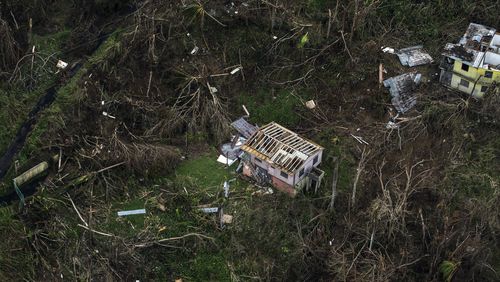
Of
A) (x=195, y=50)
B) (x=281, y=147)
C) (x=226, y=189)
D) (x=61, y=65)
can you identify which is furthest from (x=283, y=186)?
(x=61, y=65)

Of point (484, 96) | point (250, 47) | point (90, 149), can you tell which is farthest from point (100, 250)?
point (484, 96)

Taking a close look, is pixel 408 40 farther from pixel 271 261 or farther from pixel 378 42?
pixel 271 261

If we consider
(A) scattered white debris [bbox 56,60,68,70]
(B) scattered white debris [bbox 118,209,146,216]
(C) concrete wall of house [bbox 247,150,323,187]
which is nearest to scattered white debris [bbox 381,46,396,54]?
(C) concrete wall of house [bbox 247,150,323,187]

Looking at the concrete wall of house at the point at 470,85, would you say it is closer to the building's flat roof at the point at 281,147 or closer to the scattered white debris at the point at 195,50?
the building's flat roof at the point at 281,147

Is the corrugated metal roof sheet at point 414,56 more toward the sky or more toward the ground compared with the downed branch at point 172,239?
more toward the sky

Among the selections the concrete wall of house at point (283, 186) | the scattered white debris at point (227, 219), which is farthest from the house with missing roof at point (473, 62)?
the scattered white debris at point (227, 219)

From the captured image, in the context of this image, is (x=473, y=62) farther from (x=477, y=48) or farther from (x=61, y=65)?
(x=61, y=65)

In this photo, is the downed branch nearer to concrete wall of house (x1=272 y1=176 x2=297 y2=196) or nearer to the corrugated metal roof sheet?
concrete wall of house (x1=272 y1=176 x2=297 y2=196)
